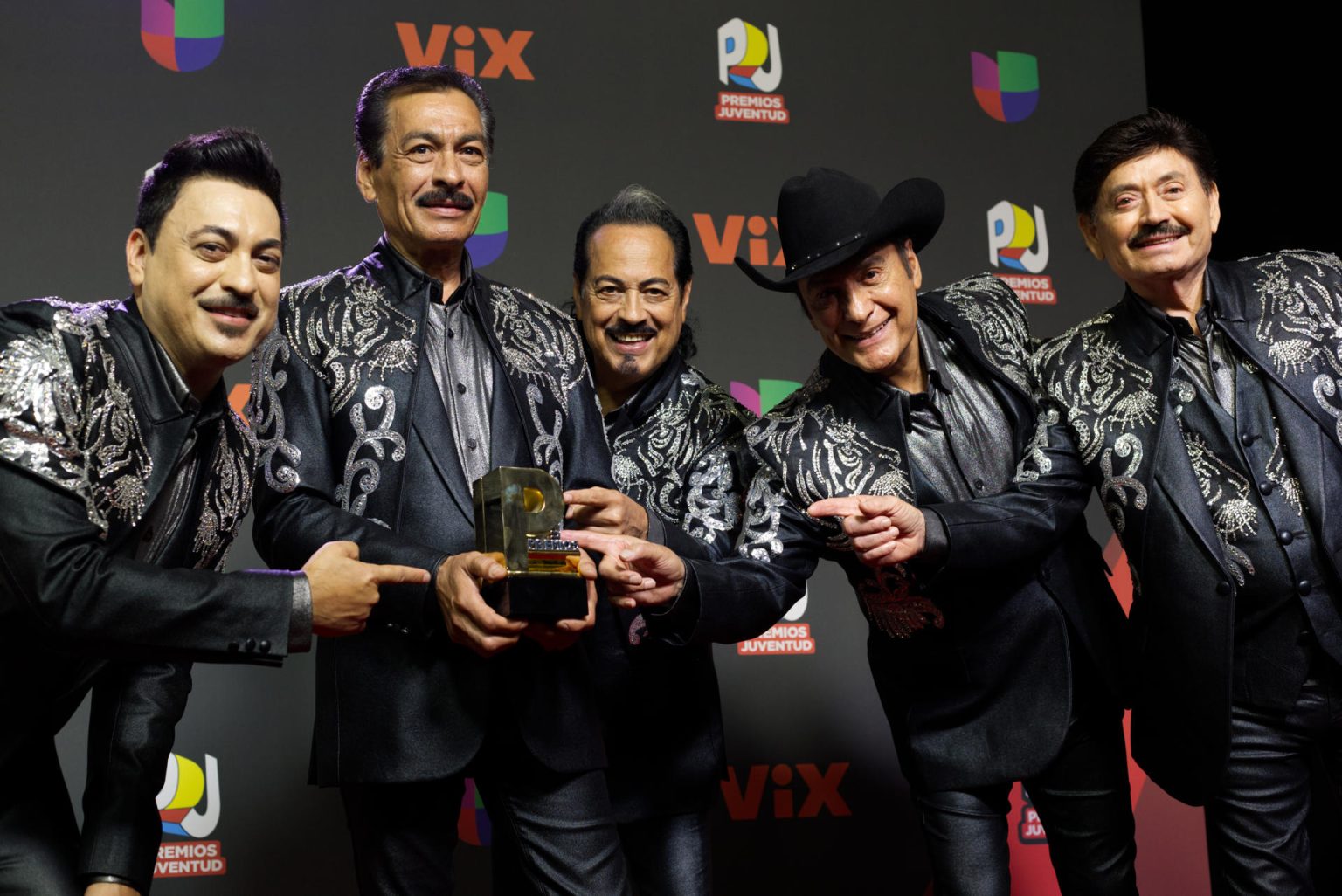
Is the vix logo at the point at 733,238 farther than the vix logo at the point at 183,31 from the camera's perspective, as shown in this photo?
Yes

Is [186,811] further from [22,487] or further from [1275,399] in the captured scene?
[1275,399]

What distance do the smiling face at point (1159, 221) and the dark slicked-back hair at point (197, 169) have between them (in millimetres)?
1659

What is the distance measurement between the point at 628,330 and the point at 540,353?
1.67 feet

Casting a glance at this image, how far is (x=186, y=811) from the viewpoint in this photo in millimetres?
3629

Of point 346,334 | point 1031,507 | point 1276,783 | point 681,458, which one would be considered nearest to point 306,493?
point 346,334

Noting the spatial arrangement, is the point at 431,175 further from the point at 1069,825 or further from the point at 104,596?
the point at 1069,825

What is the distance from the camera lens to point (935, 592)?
8.79ft

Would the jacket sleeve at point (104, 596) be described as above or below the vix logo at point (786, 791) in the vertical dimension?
above

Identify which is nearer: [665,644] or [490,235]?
[665,644]

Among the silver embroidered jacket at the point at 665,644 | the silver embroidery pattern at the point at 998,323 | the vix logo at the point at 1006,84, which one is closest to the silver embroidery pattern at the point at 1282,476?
the silver embroidery pattern at the point at 998,323

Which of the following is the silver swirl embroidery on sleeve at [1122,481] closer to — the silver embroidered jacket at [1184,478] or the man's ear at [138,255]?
the silver embroidered jacket at [1184,478]

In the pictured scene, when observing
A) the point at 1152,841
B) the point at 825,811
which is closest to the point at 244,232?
the point at 825,811

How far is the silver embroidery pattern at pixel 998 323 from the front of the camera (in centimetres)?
278

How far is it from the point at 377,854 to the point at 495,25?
2799mm
